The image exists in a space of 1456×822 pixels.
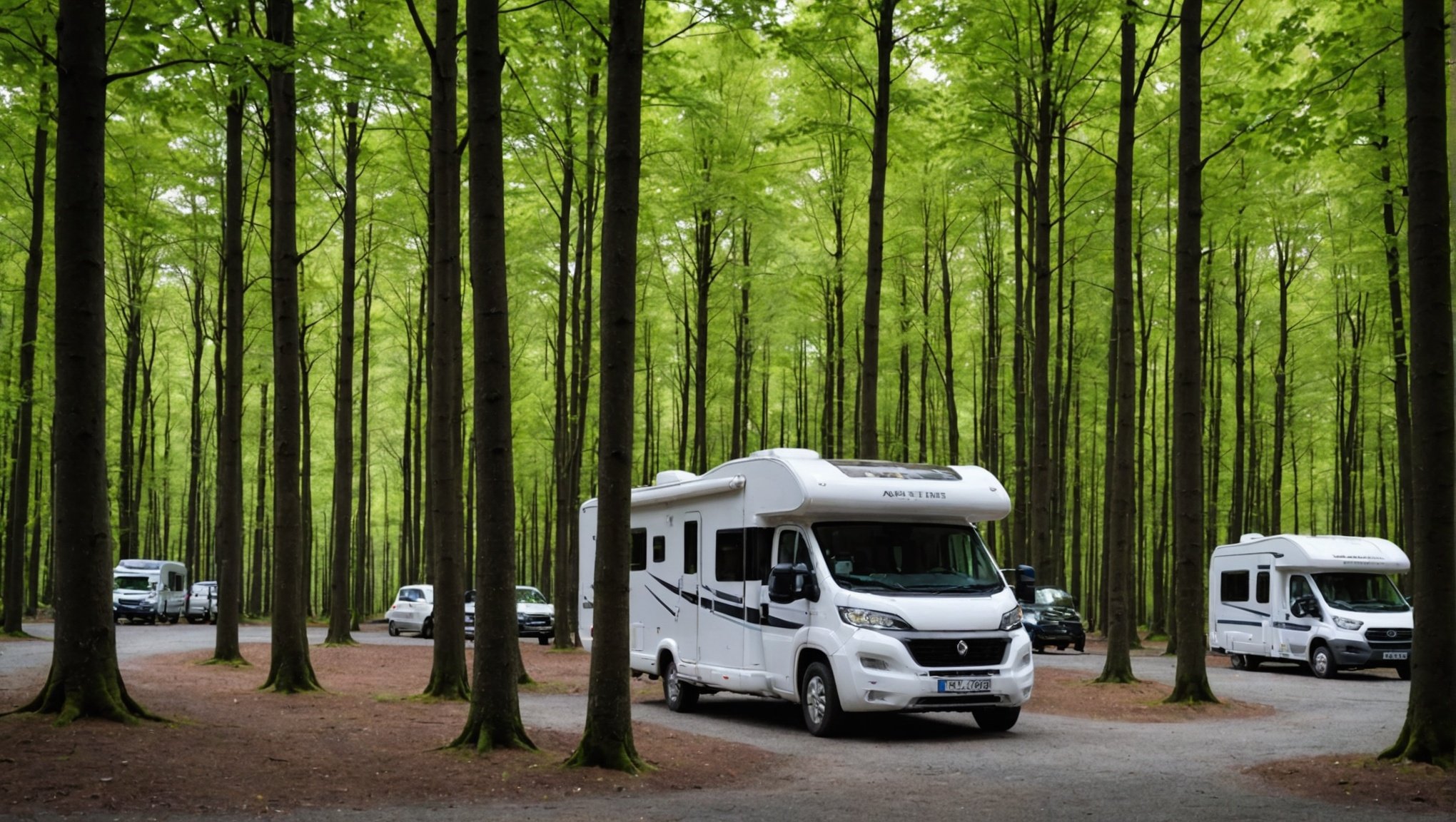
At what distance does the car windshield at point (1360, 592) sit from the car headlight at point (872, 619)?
557 inches

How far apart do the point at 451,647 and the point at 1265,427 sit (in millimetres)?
34257

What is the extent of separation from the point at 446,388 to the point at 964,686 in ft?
22.4

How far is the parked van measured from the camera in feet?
137

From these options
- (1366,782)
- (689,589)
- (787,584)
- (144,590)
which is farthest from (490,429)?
(144,590)

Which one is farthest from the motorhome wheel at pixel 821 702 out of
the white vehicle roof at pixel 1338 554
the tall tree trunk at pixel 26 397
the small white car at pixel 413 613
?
the small white car at pixel 413 613

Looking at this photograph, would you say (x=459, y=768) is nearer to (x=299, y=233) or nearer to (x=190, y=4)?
(x=190, y=4)

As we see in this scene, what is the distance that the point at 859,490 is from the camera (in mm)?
13102

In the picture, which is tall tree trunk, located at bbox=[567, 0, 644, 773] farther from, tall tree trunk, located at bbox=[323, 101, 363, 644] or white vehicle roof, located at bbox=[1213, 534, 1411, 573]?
white vehicle roof, located at bbox=[1213, 534, 1411, 573]

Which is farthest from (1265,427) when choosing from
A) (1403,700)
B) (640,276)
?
(1403,700)

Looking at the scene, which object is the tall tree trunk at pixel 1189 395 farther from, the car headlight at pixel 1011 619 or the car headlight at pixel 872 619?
the car headlight at pixel 872 619

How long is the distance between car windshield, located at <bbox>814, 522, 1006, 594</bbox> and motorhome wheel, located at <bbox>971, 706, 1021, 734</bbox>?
1258 mm

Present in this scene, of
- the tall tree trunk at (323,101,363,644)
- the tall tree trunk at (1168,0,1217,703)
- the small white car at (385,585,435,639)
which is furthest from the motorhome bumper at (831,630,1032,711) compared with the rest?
the small white car at (385,585,435,639)

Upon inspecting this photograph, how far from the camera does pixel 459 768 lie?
915 cm

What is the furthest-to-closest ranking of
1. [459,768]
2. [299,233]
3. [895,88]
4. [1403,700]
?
[299,233] → [895,88] → [1403,700] → [459,768]
